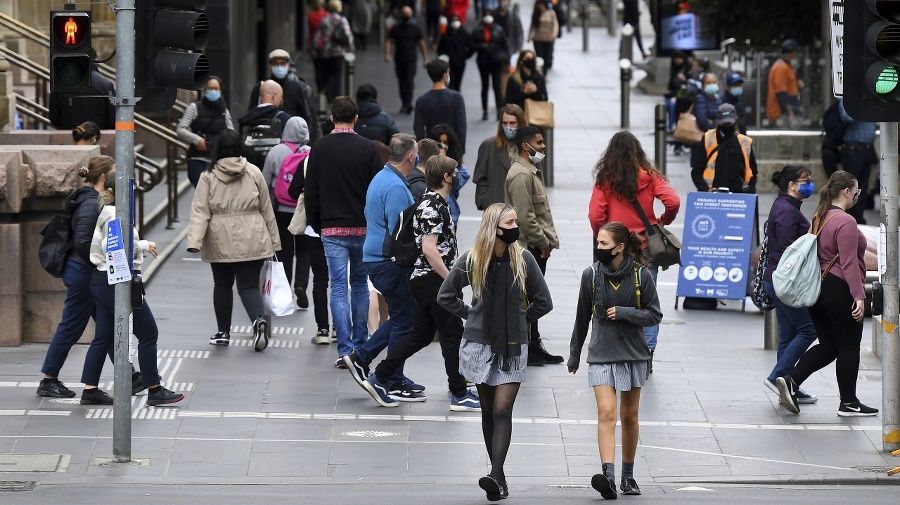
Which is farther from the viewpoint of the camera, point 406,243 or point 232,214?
point 232,214

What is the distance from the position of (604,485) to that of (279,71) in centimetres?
918

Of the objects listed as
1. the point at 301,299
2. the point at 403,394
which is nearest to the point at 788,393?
the point at 403,394

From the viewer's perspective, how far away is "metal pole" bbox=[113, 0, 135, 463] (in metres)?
9.04

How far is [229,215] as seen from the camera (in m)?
12.2

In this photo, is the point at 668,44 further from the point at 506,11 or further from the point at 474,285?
the point at 474,285

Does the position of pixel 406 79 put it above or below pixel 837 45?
above

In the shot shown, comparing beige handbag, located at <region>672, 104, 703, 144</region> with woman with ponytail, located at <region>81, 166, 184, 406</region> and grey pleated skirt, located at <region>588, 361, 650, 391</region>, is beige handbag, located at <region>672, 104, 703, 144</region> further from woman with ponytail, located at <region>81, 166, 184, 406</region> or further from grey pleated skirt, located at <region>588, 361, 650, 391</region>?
grey pleated skirt, located at <region>588, 361, 650, 391</region>

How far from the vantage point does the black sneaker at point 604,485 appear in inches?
338

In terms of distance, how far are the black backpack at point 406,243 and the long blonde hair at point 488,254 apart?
1.48 metres

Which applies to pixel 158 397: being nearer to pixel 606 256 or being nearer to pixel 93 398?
pixel 93 398

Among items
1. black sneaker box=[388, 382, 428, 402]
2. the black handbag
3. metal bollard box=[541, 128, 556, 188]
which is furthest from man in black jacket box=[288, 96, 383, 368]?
metal bollard box=[541, 128, 556, 188]

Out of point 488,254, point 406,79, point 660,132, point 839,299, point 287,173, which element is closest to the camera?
point 488,254

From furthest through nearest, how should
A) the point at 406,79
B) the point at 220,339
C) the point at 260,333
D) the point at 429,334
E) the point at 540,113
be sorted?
the point at 406,79 < the point at 540,113 < the point at 220,339 < the point at 260,333 < the point at 429,334

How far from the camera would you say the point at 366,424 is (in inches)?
408
